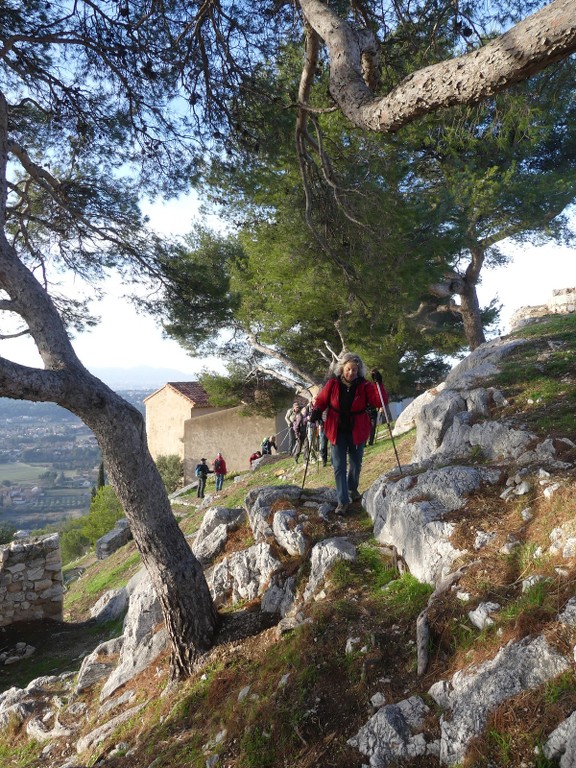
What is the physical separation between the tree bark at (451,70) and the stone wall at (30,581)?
9921 mm

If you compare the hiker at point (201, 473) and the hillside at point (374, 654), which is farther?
the hiker at point (201, 473)

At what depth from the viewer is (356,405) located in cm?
534

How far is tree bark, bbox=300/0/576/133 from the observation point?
7.40 feet

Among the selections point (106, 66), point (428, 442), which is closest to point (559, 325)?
point (428, 442)

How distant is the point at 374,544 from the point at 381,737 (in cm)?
203

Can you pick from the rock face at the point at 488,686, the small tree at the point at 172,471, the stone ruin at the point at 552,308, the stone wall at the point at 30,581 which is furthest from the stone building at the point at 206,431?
the rock face at the point at 488,686

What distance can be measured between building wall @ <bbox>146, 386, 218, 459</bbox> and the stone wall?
1852 centimetres

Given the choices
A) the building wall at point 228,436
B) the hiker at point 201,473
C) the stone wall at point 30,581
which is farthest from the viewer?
the building wall at point 228,436

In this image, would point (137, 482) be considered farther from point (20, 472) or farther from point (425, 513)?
point (20, 472)

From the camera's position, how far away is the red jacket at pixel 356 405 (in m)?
5.30

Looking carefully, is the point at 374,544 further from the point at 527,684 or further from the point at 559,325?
the point at 559,325

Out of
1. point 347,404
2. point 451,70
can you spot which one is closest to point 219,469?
point 347,404

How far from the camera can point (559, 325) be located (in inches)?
356

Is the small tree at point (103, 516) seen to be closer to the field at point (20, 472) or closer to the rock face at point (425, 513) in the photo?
the rock face at point (425, 513)
